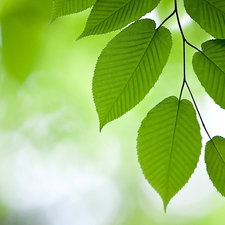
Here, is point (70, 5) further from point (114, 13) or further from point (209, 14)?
point (209, 14)

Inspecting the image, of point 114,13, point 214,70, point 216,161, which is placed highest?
point 114,13

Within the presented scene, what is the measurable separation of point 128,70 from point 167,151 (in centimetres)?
16

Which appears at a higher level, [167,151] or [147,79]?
[147,79]

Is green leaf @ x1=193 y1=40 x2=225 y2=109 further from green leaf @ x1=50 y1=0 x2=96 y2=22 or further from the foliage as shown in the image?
green leaf @ x1=50 y1=0 x2=96 y2=22

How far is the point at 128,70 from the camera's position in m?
0.52

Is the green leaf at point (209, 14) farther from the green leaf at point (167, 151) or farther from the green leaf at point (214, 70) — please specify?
the green leaf at point (167, 151)

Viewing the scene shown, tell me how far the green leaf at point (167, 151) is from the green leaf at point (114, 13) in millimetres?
172

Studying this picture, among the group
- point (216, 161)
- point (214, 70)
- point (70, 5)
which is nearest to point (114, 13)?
point (70, 5)

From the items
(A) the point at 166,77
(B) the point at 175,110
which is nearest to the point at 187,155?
(B) the point at 175,110

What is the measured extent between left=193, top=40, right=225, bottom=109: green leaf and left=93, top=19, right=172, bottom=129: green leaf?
0.25 feet

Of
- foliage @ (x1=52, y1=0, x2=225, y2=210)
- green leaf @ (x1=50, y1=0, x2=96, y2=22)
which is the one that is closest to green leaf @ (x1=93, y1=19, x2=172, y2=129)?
foliage @ (x1=52, y1=0, x2=225, y2=210)

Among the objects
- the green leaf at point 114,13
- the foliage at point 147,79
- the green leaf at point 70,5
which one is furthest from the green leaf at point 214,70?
the green leaf at point 70,5

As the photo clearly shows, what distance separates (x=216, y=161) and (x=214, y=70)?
0.17 m

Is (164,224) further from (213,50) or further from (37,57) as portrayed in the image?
(213,50)
